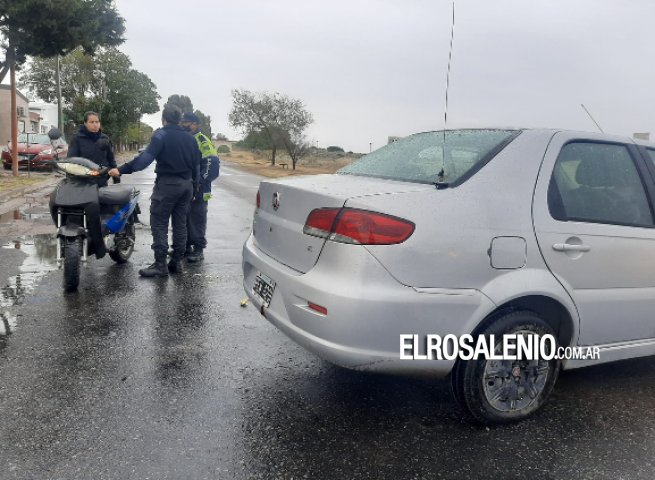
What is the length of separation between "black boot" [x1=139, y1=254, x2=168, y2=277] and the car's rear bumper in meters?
3.70

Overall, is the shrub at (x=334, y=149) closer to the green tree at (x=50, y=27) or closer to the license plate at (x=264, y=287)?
the green tree at (x=50, y=27)

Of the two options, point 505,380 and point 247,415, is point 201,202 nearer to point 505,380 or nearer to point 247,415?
point 247,415

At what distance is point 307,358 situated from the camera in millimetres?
4016

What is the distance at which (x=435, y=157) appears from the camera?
136 inches

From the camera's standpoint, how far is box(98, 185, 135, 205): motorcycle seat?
19.7ft

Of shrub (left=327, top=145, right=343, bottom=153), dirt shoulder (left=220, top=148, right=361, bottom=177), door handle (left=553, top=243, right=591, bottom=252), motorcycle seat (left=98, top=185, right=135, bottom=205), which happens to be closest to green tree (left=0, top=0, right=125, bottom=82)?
dirt shoulder (left=220, top=148, right=361, bottom=177)

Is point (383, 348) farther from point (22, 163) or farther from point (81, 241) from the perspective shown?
point (22, 163)

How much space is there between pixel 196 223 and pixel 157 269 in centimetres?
119

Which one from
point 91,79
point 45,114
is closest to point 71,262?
point 45,114

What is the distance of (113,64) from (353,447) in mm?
74416

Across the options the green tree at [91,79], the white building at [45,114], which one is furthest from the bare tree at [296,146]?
the white building at [45,114]

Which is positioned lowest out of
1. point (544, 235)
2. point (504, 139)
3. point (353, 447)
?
point (353, 447)

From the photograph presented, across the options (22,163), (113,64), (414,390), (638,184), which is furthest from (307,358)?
(113,64)

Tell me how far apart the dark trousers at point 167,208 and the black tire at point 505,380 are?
4.01 metres
